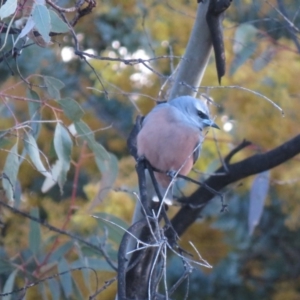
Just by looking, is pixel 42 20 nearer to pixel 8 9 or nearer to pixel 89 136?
pixel 8 9

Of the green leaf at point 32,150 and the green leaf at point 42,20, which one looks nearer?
the green leaf at point 42,20

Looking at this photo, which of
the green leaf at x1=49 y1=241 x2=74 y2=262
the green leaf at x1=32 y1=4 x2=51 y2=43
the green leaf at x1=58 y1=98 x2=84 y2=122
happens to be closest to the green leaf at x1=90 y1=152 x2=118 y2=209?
the green leaf at x1=49 y1=241 x2=74 y2=262

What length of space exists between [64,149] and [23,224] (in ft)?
5.02

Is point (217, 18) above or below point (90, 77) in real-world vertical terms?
above

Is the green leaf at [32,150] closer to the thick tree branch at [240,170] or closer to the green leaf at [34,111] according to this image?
the green leaf at [34,111]

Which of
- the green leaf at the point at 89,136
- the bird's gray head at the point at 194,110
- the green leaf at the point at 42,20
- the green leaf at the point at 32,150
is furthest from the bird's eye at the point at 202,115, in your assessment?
the green leaf at the point at 42,20

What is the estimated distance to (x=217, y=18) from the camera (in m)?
1.59

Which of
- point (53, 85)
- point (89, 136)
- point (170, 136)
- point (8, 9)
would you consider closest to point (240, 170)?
point (170, 136)

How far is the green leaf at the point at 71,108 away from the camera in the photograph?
1.58 metres

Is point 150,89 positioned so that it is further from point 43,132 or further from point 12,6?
point 12,6

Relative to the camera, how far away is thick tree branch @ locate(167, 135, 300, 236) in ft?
5.36

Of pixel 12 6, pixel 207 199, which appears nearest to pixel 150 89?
pixel 207 199

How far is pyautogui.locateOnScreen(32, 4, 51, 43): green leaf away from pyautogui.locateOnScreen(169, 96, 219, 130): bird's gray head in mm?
588

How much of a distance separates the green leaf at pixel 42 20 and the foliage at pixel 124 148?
49 cm
